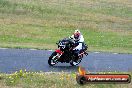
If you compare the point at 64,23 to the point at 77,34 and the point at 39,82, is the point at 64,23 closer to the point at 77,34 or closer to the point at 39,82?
the point at 77,34

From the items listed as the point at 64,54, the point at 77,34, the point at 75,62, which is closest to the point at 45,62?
the point at 64,54

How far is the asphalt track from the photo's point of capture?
61.4ft

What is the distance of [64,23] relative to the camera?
3931 centimetres

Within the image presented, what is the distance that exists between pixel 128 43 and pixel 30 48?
9.54 metres

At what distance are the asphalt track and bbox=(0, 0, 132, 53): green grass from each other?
2535 mm

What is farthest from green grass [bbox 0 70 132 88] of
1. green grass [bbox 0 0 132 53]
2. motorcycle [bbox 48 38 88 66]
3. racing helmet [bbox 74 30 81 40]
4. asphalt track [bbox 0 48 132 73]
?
green grass [bbox 0 0 132 53]

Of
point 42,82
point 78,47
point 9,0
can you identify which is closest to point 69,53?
point 78,47

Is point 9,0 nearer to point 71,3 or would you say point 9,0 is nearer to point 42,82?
point 71,3

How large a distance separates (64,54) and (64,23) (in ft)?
63.6

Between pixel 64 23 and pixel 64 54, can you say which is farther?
pixel 64 23

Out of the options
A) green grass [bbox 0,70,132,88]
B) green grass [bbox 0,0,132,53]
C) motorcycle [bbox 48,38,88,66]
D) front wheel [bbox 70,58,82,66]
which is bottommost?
green grass [bbox 0,0,132,53]

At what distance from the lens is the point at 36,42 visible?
2877 centimetres

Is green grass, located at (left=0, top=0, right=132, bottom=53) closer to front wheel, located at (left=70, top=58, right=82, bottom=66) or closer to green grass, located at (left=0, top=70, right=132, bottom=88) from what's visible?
front wheel, located at (left=70, top=58, right=82, bottom=66)

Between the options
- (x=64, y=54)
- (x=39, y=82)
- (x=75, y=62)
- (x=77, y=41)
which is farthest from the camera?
(x=75, y=62)
